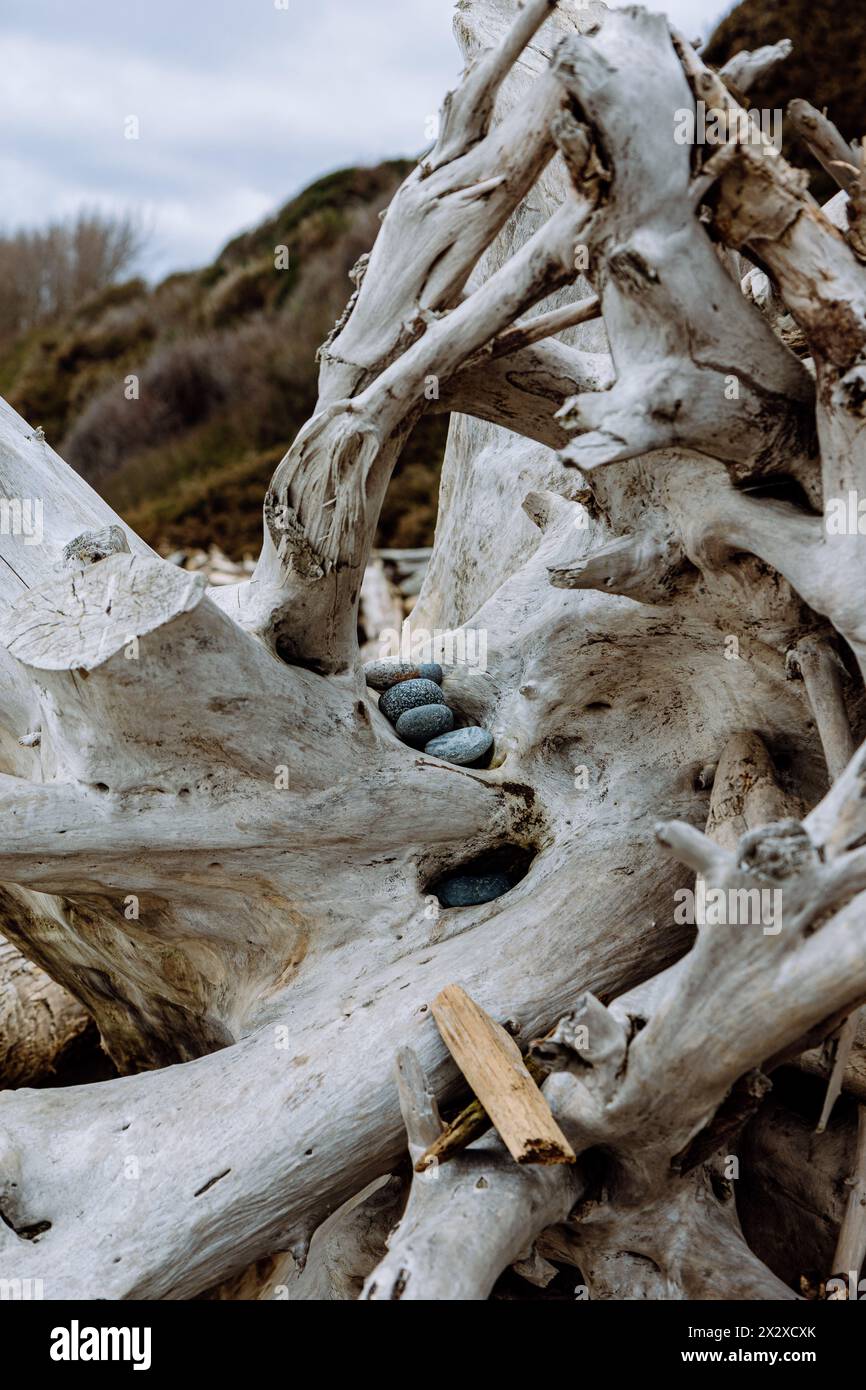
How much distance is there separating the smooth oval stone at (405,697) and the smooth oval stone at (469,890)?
20.9 inches

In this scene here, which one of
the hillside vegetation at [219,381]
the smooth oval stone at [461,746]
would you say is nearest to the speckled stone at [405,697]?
the smooth oval stone at [461,746]

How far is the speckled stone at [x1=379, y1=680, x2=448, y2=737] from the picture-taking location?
3688 mm

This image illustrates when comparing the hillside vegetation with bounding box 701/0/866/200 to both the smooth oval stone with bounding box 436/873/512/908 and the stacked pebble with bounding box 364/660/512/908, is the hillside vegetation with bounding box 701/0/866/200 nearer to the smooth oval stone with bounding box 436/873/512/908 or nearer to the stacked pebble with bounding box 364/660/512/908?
the stacked pebble with bounding box 364/660/512/908

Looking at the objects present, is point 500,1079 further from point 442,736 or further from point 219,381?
point 219,381

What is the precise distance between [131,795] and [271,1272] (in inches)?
67.2

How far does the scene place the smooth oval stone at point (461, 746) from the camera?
363 centimetres

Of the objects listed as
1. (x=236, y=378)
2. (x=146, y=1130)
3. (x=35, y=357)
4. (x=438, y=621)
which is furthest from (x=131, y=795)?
(x=35, y=357)

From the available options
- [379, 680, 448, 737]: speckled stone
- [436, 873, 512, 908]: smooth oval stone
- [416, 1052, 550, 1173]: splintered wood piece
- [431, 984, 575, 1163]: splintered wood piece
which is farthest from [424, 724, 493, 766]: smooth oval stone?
[416, 1052, 550, 1173]: splintered wood piece

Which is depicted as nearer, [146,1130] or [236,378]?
[146,1130]

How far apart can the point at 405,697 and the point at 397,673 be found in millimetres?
158
